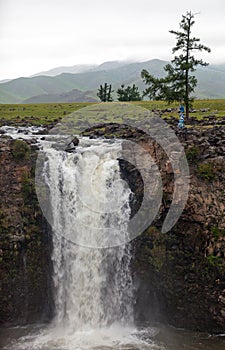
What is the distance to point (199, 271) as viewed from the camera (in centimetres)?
2803

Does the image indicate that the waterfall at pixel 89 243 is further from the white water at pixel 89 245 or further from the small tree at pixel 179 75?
the small tree at pixel 179 75

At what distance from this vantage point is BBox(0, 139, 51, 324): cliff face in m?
28.3

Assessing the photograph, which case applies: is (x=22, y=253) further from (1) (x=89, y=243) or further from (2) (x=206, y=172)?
(2) (x=206, y=172)

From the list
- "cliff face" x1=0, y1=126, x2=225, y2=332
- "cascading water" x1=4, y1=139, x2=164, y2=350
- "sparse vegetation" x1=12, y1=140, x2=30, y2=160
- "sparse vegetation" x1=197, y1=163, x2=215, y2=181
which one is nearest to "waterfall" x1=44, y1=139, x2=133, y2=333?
"cascading water" x1=4, y1=139, x2=164, y2=350

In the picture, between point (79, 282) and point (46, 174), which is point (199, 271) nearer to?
point (79, 282)

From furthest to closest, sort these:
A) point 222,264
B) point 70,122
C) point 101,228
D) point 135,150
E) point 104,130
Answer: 1. point 70,122
2. point 104,130
3. point 135,150
4. point 101,228
5. point 222,264

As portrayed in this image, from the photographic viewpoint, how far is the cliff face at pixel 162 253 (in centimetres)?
2781

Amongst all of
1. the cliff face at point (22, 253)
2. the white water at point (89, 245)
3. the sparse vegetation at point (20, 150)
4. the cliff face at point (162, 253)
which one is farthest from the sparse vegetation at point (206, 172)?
the sparse vegetation at point (20, 150)

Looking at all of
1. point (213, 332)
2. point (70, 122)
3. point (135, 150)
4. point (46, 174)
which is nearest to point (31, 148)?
point (46, 174)

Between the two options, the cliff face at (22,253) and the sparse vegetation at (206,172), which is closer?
the cliff face at (22,253)

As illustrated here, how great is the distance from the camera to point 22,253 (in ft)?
94.2

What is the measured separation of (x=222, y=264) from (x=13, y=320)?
14.7 meters

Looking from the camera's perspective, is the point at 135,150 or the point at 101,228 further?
the point at 135,150

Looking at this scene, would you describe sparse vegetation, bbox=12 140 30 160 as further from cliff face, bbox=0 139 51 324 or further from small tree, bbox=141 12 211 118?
small tree, bbox=141 12 211 118
